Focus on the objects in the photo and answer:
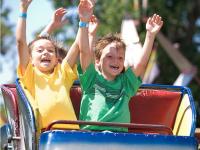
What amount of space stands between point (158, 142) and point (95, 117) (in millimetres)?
692

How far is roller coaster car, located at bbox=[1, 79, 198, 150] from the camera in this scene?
3725mm

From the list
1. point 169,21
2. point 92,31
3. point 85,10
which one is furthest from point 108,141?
point 169,21

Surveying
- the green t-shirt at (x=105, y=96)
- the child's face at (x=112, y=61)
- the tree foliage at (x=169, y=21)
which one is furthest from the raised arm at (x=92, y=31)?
the tree foliage at (x=169, y=21)

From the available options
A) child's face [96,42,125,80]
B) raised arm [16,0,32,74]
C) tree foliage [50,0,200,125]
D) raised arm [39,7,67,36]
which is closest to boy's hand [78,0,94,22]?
child's face [96,42,125,80]

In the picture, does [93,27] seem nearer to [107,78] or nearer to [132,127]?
[107,78]

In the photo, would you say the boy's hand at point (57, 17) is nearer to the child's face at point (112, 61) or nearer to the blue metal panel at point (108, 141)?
the child's face at point (112, 61)

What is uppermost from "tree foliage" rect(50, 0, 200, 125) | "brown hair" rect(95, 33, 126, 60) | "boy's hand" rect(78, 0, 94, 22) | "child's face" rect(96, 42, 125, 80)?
"boy's hand" rect(78, 0, 94, 22)

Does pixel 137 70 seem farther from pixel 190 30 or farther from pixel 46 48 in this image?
pixel 190 30

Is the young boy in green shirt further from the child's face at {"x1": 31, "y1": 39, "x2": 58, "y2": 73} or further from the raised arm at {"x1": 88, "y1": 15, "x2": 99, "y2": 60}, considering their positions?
the child's face at {"x1": 31, "y1": 39, "x2": 58, "y2": 73}

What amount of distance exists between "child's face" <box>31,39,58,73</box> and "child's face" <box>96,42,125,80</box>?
1.22ft

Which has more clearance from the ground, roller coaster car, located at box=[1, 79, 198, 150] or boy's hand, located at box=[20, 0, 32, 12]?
boy's hand, located at box=[20, 0, 32, 12]

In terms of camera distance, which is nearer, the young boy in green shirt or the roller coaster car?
the roller coaster car

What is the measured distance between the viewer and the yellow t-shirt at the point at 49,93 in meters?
4.37

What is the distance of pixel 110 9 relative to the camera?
64.1ft
